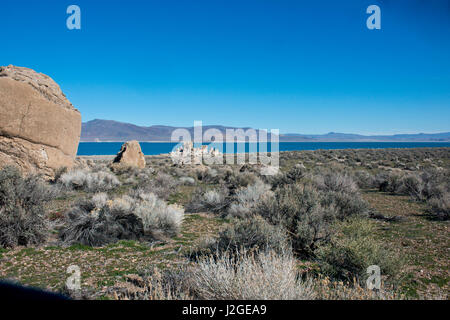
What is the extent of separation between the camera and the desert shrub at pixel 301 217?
584 centimetres

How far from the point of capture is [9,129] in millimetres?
11367

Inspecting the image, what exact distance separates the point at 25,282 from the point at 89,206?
3.37 m

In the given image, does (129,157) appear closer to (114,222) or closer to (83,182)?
(83,182)

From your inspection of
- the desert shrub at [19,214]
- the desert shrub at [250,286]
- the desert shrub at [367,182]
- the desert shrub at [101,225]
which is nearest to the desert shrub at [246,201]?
the desert shrub at [101,225]

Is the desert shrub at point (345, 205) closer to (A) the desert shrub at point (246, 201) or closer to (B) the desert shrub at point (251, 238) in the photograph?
(A) the desert shrub at point (246, 201)

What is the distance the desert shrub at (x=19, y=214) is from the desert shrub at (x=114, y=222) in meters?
0.63

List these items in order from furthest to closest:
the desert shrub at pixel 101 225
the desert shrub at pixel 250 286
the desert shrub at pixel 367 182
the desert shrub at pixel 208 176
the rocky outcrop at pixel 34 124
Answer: the desert shrub at pixel 208 176, the desert shrub at pixel 367 182, the rocky outcrop at pixel 34 124, the desert shrub at pixel 101 225, the desert shrub at pixel 250 286

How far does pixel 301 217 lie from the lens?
6.08 m

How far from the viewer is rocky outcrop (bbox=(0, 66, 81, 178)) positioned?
1139 centimetres

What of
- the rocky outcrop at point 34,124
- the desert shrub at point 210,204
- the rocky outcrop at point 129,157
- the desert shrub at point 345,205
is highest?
the rocky outcrop at point 34,124

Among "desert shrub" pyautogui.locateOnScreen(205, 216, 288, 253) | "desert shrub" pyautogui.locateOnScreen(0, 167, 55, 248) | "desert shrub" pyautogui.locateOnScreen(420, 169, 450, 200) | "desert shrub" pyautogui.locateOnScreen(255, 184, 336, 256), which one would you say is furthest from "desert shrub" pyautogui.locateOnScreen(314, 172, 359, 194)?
"desert shrub" pyautogui.locateOnScreen(0, 167, 55, 248)
